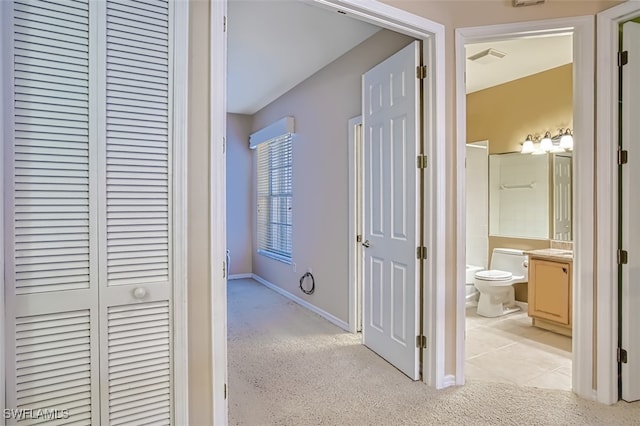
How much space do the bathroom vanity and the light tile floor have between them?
0.43 feet

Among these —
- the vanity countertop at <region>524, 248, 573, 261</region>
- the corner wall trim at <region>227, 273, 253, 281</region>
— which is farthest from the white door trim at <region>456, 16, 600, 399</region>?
the corner wall trim at <region>227, 273, 253, 281</region>

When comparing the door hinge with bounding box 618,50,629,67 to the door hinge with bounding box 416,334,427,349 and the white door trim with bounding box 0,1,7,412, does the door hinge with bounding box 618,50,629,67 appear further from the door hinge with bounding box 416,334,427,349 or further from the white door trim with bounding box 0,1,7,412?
the white door trim with bounding box 0,1,7,412

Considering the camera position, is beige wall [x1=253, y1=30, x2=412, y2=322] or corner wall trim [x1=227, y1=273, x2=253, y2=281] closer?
beige wall [x1=253, y1=30, x2=412, y2=322]

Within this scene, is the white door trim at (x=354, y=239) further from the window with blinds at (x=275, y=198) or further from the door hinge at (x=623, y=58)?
the door hinge at (x=623, y=58)

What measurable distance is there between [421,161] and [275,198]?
326cm

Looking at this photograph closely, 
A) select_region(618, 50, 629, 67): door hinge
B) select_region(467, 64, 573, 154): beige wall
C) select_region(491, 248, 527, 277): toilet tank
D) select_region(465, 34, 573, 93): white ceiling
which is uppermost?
select_region(465, 34, 573, 93): white ceiling

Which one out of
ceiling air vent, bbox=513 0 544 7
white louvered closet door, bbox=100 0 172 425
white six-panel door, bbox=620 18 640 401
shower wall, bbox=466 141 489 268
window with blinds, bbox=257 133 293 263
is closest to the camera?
white louvered closet door, bbox=100 0 172 425

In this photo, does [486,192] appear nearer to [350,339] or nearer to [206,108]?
[350,339]

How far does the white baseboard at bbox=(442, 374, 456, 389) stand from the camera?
229cm

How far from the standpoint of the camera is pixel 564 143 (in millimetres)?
3643

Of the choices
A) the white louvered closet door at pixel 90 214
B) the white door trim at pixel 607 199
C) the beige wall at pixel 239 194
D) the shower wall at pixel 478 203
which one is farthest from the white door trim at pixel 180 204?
the beige wall at pixel 239 194

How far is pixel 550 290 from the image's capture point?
3.33 meters

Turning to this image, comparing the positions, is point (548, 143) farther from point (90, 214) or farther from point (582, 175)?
point (90, 214)

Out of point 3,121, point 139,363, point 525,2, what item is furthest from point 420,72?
point 139,363
